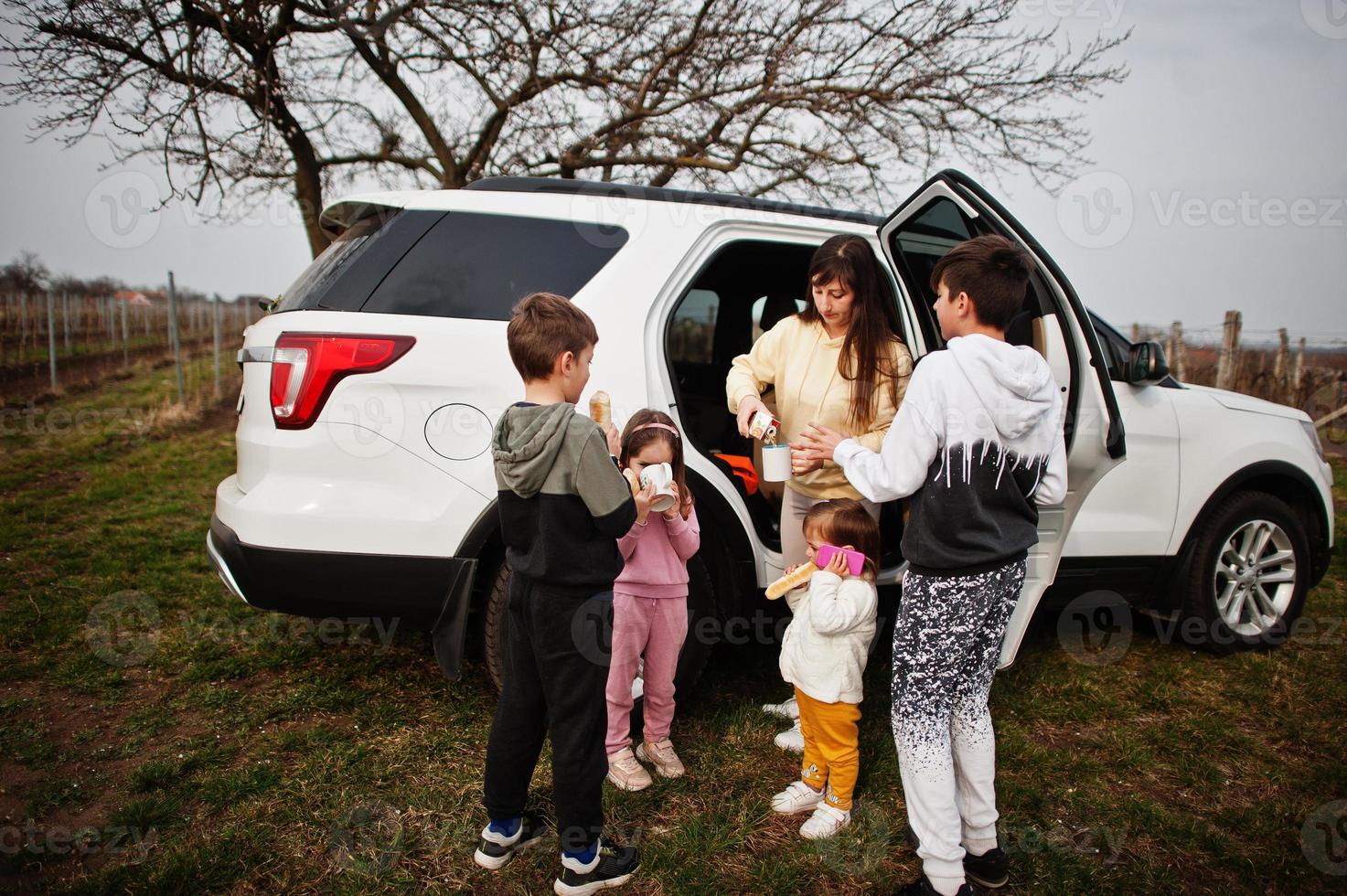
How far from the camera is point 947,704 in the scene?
2.04m

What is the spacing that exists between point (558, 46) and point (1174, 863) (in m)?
7.65

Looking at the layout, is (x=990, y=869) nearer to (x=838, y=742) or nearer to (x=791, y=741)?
(x=838, y=742)

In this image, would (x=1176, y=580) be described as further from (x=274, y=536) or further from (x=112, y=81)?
(x=112, y=81)

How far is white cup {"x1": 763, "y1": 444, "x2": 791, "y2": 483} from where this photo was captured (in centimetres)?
232

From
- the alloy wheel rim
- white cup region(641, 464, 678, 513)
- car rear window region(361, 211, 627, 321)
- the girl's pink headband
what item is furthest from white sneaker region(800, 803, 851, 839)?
the alloy wheel rim

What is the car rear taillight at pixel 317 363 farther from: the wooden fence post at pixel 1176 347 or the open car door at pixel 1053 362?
the wooden fence post at pixel 1176 347

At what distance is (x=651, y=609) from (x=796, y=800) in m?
0.74

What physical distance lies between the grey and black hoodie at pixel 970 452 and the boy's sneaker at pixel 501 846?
1.33 m

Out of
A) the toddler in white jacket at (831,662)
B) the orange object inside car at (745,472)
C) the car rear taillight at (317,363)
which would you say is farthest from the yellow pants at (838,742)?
the car rear taillight at (317,363)

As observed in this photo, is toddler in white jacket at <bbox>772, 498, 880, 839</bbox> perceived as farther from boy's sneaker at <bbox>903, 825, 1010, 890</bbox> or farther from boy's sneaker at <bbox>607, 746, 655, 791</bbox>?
boy's sneaker at <bbox>607, 746, 655, 791</bbox>

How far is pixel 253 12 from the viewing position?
6.81 metres

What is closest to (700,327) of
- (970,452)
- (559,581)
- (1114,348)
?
(1114,348)

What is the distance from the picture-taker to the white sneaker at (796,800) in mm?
2361

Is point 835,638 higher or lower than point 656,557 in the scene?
lower
